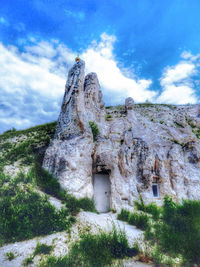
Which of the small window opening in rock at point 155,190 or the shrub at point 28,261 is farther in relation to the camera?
the small window opening in rock at point 155,190

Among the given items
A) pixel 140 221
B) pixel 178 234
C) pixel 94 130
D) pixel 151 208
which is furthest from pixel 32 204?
pixel 94 130

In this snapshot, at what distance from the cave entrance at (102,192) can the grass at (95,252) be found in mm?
6925

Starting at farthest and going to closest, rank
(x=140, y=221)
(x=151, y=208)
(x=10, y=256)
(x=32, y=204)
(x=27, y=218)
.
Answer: (x=151, y=208), (x=140, y=221), (x=32, y=204), (x=27, y=218), (x=10, y=256)

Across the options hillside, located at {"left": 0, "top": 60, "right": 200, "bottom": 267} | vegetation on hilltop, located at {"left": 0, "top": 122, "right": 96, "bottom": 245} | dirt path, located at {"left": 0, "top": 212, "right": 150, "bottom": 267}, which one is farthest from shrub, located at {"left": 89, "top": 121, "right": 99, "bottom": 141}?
dirt path, located at {"left": 0, "top": 212, "right": 150, "bottom": 267}

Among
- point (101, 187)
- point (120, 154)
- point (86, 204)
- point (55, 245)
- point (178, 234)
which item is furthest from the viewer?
point (120, 154)

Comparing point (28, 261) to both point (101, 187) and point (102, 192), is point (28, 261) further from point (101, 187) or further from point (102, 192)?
point (101, 187)

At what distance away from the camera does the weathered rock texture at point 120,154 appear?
37.6ft

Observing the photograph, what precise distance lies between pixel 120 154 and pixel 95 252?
982cm

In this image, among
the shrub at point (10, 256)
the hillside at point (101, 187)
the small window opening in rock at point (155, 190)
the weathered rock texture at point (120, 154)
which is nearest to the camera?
the shrub at point (10, 256)

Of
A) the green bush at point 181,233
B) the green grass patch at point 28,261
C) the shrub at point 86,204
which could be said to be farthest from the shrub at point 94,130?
the green grass patch at point 28,261

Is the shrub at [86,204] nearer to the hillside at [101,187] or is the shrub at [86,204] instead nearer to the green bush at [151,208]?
the hillside at [101,187]

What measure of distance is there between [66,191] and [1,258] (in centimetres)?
490

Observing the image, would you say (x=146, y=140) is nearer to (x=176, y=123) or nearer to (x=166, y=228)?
(x=176, y=123)

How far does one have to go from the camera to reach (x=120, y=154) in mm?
14234
